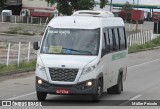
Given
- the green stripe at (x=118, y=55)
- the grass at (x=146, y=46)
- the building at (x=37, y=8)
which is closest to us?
the green stripe at (x=118, y=55)

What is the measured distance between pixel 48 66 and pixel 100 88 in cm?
158

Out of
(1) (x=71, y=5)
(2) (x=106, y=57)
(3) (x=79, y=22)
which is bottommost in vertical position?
(1) (x=71, y=5)

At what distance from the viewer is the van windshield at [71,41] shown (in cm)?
1540

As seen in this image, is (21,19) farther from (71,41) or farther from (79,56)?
(79,56)

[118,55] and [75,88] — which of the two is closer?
[75,88]

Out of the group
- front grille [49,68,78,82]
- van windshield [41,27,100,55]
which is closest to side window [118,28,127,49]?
van windshield [41,27,100,55]

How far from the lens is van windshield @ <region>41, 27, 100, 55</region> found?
15404mm

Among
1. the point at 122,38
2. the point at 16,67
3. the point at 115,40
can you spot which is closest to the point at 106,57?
the point at 115,40

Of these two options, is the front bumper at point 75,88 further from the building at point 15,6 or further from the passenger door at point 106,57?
the building at point 15,6

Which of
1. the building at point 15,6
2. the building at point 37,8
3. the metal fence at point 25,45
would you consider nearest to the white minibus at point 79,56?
the metal fence at point 25,45

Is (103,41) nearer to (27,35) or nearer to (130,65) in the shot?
(130,65)

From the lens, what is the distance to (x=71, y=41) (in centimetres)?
1560

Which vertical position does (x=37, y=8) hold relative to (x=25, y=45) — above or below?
below

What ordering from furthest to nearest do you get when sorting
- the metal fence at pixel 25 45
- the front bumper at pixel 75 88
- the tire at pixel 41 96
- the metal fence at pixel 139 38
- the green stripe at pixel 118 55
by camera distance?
the metal fence at pixel 139 38 < the metal fence at pixel 25 45 < the green stripe at pixel 118 55 < the tire at pixel 41 96 < the front bumper at pixel 75 88
